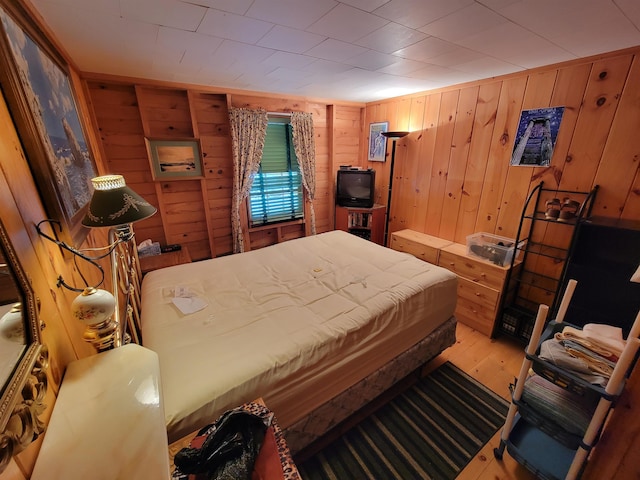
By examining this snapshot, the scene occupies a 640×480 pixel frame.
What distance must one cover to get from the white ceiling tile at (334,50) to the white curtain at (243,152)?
1.59 meters

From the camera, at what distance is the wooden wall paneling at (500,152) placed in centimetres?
246

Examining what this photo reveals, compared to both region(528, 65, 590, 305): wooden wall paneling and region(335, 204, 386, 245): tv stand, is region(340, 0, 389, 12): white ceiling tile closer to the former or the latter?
region(528, 65, 590, 305): wooden wall paneling

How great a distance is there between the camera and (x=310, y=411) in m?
1.43

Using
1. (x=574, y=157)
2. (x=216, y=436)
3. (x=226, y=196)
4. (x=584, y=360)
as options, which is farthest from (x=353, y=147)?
(x=216, y=436)

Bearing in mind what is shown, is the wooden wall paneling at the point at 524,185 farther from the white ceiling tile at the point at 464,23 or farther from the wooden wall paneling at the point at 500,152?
the white ceiling tile at the point at 464,23

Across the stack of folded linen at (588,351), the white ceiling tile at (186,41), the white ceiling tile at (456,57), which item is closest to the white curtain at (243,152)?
the white ceiling tile at (186,41)

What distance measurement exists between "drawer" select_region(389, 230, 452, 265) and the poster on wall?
1.09 m

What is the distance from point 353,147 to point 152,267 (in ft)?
10.9

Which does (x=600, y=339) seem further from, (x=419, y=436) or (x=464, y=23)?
(x=464, y=23)

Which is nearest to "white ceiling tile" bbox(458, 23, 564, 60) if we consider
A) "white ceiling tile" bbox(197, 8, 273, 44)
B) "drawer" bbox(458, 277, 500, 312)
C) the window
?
"white ceiling tile" bbox(197, 8, 273, 44)

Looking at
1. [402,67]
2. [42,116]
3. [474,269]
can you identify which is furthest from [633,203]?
[42,116]

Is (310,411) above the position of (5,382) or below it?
below

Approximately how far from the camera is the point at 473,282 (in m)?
2.61

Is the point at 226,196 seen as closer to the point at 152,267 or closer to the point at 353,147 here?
the point at 152,267
